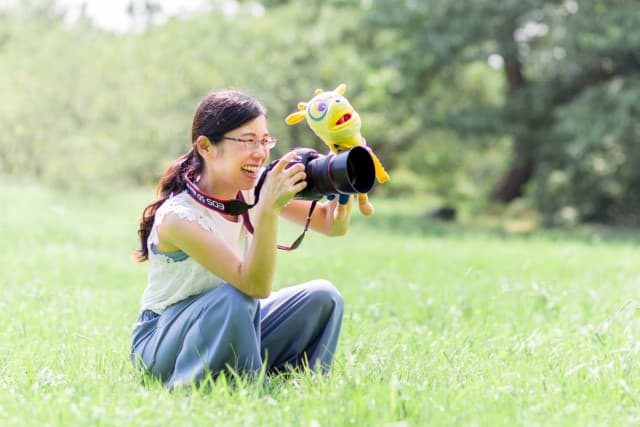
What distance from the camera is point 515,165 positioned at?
51.2 feet

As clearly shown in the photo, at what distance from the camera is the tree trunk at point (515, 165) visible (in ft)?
48.2

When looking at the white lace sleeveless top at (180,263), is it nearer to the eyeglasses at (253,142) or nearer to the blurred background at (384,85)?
the eyeglasses at (253,142)

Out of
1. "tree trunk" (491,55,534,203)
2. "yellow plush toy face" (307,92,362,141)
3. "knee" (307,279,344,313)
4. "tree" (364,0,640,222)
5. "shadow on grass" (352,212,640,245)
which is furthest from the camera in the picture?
"tree trunk" (491,55,534,203)

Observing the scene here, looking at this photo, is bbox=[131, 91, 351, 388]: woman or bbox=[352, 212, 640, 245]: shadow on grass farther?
bbox=[352, 212, 640, 245]: shadow on grass

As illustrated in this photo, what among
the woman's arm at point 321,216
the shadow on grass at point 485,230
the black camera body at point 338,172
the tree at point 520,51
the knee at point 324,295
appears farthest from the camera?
the tree at point 520,51

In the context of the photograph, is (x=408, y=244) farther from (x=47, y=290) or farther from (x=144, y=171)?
(x=144, y=171)

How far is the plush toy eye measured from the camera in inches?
115

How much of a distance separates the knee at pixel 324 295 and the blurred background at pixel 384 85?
8.89 meters

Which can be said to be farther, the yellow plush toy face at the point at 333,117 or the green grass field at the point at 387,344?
the yellow plush toy face at the point at 333,117

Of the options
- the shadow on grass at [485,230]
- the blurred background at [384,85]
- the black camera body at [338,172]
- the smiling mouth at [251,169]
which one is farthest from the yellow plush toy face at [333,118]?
the blurred background at [384,85]

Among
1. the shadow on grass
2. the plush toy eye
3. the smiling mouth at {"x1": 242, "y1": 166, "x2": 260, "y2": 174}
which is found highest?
the plush toy eye

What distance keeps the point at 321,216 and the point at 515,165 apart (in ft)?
42.1

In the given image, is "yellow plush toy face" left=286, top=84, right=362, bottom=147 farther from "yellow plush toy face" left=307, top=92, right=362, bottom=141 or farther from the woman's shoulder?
the woman's shoulder

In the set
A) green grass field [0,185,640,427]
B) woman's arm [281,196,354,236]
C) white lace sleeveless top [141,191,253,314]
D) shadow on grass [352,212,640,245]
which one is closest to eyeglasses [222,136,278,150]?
white lace sleeveless top [141,191,253,314]
